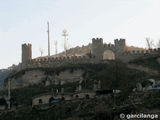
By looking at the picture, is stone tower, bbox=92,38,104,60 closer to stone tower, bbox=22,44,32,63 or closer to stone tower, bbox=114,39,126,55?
stone tower, bbox=114,39,126,55

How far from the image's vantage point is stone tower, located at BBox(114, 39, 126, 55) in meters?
61.4

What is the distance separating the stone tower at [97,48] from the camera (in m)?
61.6

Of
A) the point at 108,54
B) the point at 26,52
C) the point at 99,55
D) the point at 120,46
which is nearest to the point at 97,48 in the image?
the point at 99,55

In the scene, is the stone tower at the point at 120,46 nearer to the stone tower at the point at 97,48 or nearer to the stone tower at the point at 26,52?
the stone tower at the point at 97,48

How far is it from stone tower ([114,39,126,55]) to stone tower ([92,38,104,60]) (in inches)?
99.9

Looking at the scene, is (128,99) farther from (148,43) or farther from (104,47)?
(148,43)

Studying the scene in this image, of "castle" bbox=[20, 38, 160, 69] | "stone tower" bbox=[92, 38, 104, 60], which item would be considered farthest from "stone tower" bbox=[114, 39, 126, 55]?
"stone tower" bbox=[92, 38, 104, 60]

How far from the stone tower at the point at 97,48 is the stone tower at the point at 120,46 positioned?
2.54 m

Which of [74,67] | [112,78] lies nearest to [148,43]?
[74,67]

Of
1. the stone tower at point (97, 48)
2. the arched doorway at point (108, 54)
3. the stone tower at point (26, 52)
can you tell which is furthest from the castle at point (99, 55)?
the stone tower at point (26, 52)

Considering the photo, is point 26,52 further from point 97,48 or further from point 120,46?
point 120,46

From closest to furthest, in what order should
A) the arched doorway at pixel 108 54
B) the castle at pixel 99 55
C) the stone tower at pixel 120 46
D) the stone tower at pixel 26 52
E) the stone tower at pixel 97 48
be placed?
the castle at pixel 99 55
the stone tower at pixel 120 46
the stone tower at pixel 97 48
the arched doorway at pixel 108 54
the stone tower at pixel 26 52

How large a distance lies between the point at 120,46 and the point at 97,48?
386 cm

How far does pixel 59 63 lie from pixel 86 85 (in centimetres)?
1039
